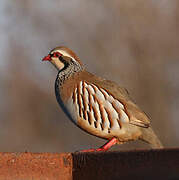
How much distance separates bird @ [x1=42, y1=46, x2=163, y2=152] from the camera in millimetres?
4371

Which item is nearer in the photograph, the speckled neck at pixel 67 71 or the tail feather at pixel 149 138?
the tail feather at pixel 149 138

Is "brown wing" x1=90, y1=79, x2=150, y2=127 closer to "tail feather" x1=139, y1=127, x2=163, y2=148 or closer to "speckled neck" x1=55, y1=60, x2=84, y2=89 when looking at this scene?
"tail feather" x1=139, y1=127, x2=163, y2=148

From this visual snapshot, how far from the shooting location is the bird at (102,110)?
437cm

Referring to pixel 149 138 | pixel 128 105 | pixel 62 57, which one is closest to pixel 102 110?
pixel 128 105

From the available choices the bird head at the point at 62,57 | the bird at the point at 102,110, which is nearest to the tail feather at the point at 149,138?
the bird at the point at 102,110

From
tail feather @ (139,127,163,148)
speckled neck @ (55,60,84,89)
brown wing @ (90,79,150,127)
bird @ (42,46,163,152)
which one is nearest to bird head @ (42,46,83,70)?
speckled neck @ (55,60,84,89)

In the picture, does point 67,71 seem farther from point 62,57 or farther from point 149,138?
point 149,138

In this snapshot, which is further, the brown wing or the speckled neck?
the speckled neck

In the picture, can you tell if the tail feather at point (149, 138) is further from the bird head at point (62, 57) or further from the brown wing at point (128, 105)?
the bird head at point (62, 57)

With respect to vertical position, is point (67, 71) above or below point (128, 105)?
above

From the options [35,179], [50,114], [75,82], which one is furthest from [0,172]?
[50,114]

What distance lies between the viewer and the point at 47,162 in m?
Answer: 2.90

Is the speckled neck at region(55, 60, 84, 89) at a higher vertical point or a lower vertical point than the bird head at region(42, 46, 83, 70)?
lower

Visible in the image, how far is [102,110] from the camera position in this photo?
4.40 meters
